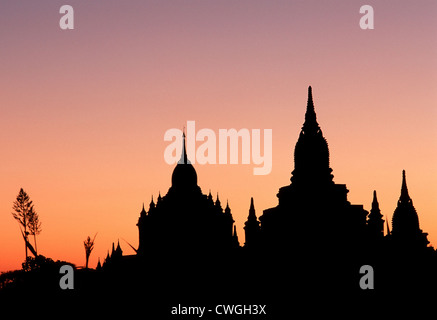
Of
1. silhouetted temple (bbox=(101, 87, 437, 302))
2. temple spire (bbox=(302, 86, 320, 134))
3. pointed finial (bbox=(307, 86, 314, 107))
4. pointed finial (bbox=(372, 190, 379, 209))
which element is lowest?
silhouetted temple (bbox=(101, 87, 437, 302))

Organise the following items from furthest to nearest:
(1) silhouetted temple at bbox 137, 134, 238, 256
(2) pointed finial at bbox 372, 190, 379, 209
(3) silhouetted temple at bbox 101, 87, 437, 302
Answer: (1) silhouetted temple at bbox 137, 134, 238, 256
(2) pointed finial at bbox 372, 190, 379, 209
(3) silhouetted temple at bbox 101, 87, 437, 302

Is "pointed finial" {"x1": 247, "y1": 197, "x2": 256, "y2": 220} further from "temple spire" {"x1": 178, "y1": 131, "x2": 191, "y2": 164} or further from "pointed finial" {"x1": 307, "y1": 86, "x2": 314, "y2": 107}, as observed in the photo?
"temple spire" {"x1": 178, "y1": 131, "x2": 191, "y2": 164}

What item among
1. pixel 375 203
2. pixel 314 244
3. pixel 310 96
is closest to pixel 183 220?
pixel 310 96

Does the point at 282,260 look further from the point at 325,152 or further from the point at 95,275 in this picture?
the point at 95,275

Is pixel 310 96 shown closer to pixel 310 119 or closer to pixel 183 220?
pixel 310 119

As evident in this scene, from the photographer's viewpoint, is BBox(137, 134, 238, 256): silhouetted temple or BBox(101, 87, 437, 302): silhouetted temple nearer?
BBox(101, 87, 437, 302): silhouetted temple

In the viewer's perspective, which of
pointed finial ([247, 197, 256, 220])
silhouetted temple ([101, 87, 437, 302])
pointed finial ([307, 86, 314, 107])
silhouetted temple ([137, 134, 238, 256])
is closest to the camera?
silhouetted temple ([101, 87, 437, 302])

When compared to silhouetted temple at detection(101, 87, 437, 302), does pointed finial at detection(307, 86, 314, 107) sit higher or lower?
higher

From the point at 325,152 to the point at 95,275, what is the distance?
37698 millimetres

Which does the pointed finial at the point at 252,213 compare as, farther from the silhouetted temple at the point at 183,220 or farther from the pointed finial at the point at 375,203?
the silhouetted temple at the point at 183,220

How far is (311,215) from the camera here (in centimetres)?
9412

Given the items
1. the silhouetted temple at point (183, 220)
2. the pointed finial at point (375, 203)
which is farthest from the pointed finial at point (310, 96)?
the silhouetted temple at point (183, 220)

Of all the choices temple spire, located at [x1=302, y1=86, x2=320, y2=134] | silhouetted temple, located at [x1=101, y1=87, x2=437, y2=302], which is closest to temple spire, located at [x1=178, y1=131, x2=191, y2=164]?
silhouetted temple, located at [x1=101, y1=87, x2=437, y2=302]
